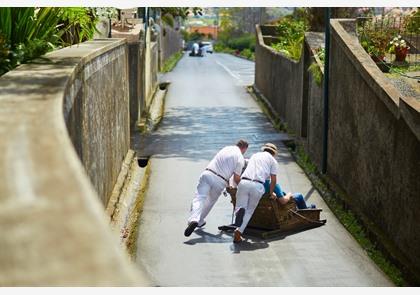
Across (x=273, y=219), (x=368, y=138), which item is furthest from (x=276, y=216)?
(x=368, y=138)

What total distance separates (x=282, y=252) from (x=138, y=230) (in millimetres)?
2358

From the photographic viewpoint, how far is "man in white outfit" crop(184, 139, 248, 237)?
44.2 ft

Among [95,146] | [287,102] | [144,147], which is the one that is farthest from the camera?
[287,102]

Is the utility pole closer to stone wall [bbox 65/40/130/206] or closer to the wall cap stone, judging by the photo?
the wall cap stone

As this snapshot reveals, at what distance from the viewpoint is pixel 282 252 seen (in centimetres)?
1267

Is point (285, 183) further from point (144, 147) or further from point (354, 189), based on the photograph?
point (144, 147)

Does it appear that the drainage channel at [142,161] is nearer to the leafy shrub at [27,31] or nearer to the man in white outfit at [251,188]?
the leafy shrub at [27,31]

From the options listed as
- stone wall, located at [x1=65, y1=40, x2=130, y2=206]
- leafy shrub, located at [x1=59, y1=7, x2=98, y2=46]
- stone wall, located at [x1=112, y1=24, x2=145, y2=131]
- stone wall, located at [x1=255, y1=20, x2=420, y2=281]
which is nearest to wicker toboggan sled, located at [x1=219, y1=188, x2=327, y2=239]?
stone wall, located at [x1=255, y1=20, x2=420, y2=281]

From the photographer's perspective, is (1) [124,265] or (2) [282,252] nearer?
(1) [124,265]

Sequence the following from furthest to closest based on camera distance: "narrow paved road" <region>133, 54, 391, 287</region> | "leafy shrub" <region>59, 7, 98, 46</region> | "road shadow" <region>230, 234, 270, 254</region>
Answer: "leafy shrub" <region>59, 7, 98, 46</region> → "road shadow" <region>230, 234, 270, 254</region> → "narrow paved road" <region>133, 54, 391, 287</region>

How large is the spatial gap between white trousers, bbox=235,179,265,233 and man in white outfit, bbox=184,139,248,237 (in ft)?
1.60

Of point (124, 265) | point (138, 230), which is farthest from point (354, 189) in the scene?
point (124, 265)

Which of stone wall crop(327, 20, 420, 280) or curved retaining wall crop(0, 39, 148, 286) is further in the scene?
stone wall crop(327, 20, 420, 280)

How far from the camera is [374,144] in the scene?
45.9ft
